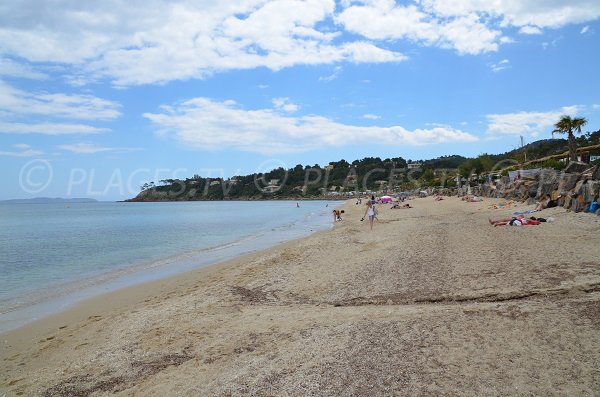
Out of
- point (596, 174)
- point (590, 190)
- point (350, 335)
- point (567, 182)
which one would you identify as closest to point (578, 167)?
point (567, 182)

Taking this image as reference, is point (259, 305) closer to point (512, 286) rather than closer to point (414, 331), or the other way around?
point (414, 331)

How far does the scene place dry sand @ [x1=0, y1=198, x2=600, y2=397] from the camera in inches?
149

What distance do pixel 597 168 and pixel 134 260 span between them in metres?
19.6

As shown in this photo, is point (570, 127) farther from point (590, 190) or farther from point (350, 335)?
point (350, 335)

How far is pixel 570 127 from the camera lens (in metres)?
33.2

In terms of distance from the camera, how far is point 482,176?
186 ft

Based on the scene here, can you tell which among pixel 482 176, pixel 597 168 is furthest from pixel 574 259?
pixel 482 176

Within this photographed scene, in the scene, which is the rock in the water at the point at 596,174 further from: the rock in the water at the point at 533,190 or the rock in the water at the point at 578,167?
the rock in the water at the point at 533,190

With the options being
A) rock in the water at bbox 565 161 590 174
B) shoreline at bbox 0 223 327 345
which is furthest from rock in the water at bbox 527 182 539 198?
shoreline at bbox 0 223 327 345

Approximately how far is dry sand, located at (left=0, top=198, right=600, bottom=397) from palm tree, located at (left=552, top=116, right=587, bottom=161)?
27126 millimetres

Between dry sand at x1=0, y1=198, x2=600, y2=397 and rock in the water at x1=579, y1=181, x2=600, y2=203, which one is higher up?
rock in the water at x1=579, y1=181, x2=600, y2=203

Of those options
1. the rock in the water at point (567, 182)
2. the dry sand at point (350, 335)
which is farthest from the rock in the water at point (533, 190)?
the dry sand at point (350, 335)

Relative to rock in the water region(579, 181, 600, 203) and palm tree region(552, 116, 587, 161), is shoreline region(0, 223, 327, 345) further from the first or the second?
palm tree region(552, 116, 587, 161)

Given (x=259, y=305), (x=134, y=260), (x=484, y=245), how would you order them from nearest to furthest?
(x=259, y=305) < (x=484, y=245) < (x=134, y=260)
